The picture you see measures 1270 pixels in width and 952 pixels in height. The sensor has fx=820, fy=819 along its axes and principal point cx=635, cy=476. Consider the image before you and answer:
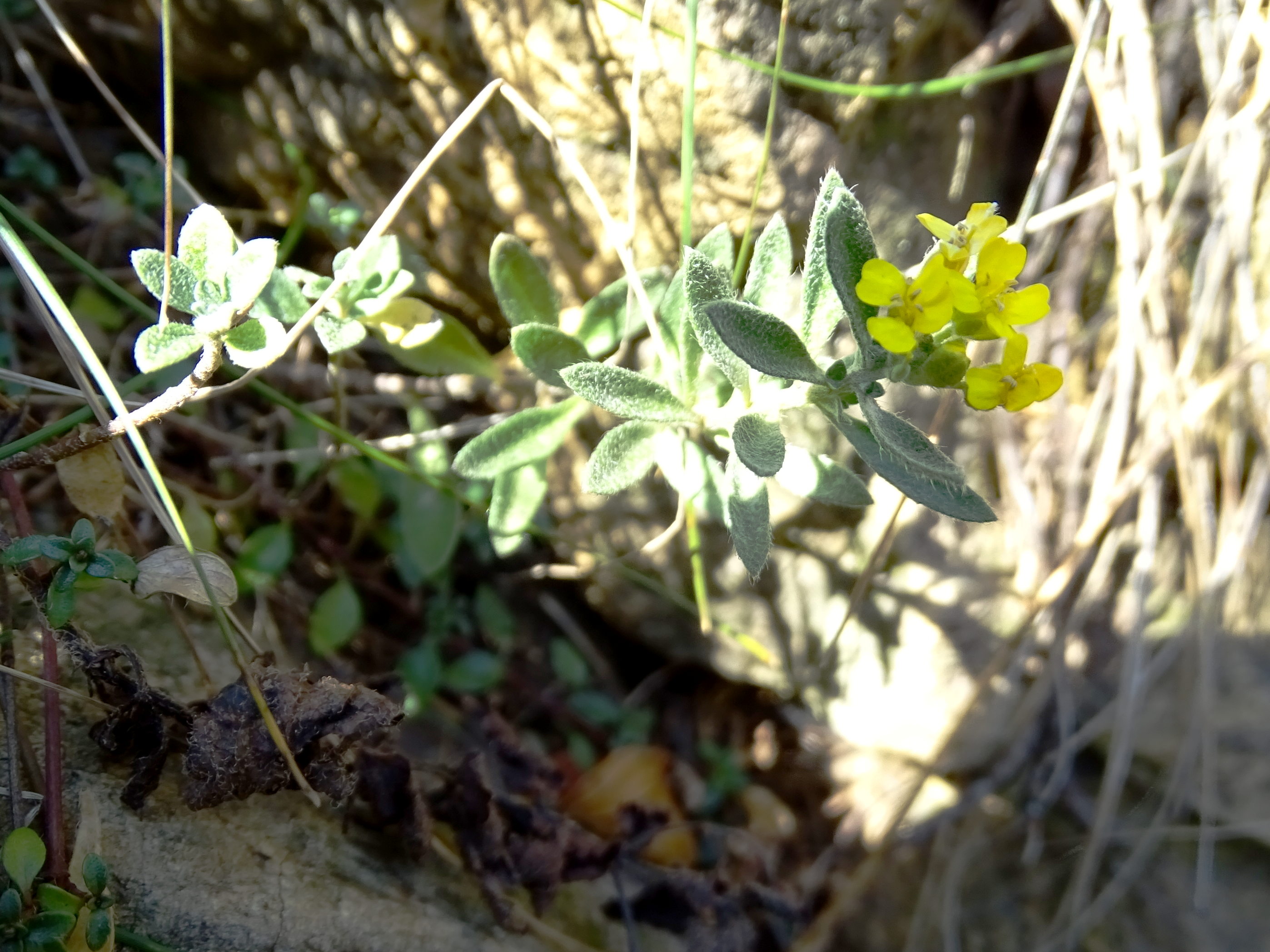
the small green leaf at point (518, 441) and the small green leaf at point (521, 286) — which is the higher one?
the small green leaf at point (521, 286)

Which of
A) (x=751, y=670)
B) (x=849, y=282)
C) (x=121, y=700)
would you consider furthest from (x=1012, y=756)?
(x=121, y=700)

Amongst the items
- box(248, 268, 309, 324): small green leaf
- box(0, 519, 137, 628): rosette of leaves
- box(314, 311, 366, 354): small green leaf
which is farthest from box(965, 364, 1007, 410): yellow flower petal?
box(0, 519, 137, 628): rosette of leaves

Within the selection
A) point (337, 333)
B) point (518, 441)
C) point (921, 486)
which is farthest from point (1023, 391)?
point (337, 333)

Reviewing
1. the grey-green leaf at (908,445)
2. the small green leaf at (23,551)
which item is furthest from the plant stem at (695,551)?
the small green leaf at (23,551)

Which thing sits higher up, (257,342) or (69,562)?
(257,342)

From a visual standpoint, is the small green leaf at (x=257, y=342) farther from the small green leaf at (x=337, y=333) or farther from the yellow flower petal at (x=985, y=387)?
the yellow flower petal at (x=985, y=387)

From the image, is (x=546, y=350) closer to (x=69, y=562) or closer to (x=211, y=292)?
(x=211, y=292)

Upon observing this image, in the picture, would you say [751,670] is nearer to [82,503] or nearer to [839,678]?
[839,678]

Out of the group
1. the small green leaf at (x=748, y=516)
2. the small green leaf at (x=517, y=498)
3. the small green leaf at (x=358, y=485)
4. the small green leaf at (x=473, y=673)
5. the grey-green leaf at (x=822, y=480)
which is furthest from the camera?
the small green leaf at (x=473, y=673)
